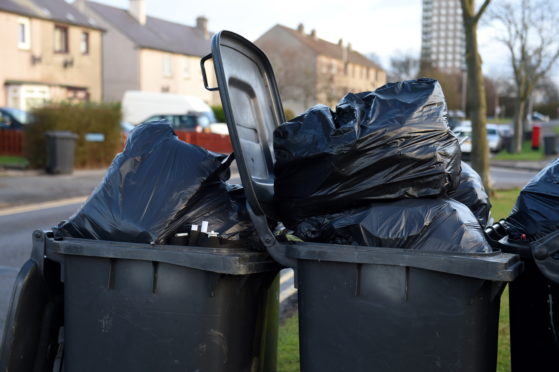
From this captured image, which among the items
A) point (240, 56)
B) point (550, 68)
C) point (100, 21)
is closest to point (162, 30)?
point (100, 21)

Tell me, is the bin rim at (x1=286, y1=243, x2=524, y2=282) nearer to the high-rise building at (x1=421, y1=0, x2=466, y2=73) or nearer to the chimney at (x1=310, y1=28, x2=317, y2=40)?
the chimney at (x1=310, y1=28, x2=317, y2=40)

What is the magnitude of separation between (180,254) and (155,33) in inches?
1771

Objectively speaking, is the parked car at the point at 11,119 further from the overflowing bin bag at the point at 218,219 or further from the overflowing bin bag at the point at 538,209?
the overflowing bin bag at the point at 538,209

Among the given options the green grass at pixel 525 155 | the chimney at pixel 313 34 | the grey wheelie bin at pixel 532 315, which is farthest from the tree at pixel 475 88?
the chimney at pixel 313 34

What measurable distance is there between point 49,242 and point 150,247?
51 centimetres

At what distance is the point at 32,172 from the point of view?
15320 millimetres

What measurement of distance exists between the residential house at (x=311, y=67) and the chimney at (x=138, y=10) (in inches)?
372

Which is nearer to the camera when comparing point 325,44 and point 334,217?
point 334,217

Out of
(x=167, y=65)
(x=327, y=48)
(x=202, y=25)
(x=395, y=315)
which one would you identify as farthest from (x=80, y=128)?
(x=327, y=48)

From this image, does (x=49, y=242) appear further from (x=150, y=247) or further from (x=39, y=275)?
(x=150, y=247)

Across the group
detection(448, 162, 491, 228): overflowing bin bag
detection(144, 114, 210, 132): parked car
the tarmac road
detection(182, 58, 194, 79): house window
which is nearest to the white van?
detection(144, 114, 210, 132): parked car

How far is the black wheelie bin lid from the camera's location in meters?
2.32

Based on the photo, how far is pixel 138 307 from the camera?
103 inches

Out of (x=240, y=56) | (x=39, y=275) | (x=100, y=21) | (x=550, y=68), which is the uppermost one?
(x=100, y=21)
